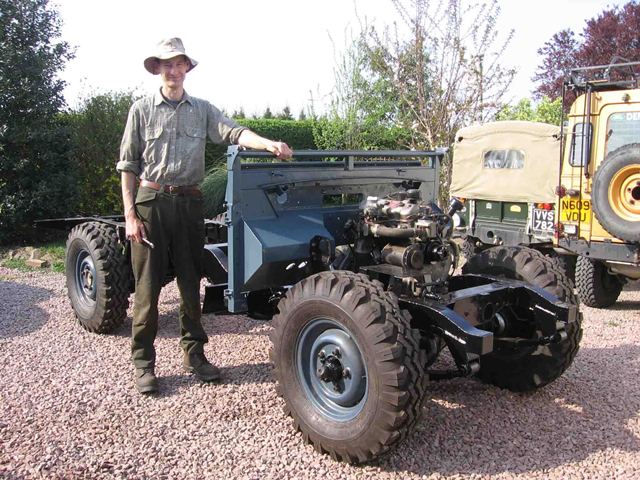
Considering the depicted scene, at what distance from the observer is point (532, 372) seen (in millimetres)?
4109

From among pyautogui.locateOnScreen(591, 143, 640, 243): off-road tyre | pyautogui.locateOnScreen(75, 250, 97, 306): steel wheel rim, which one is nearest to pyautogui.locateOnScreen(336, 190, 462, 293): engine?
pyautogui.locateOnScreen(75, 250, 97, 306): steel wheel rim

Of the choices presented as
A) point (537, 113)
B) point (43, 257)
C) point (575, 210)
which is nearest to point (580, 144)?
point (575, 210)

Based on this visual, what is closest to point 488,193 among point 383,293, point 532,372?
point 532,372

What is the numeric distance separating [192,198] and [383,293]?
5.60 ft

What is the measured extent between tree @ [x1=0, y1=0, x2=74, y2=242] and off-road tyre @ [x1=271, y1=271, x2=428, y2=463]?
8018 mm

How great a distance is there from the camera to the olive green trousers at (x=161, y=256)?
4.20m

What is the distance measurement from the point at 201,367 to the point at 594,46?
14.6 meters

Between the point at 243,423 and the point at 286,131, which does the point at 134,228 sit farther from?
the point at 286,131

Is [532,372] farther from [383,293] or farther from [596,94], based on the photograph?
[596,94]

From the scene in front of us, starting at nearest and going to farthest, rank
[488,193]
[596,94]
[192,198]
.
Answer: [192,198] < [596,94] < [488,193]

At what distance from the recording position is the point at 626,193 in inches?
248

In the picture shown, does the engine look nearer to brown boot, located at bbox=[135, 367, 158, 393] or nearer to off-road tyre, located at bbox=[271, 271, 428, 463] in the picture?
off-road tyre, located at bbox=[271, 271, 428, 463]

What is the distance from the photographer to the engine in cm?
373

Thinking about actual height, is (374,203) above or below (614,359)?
above
